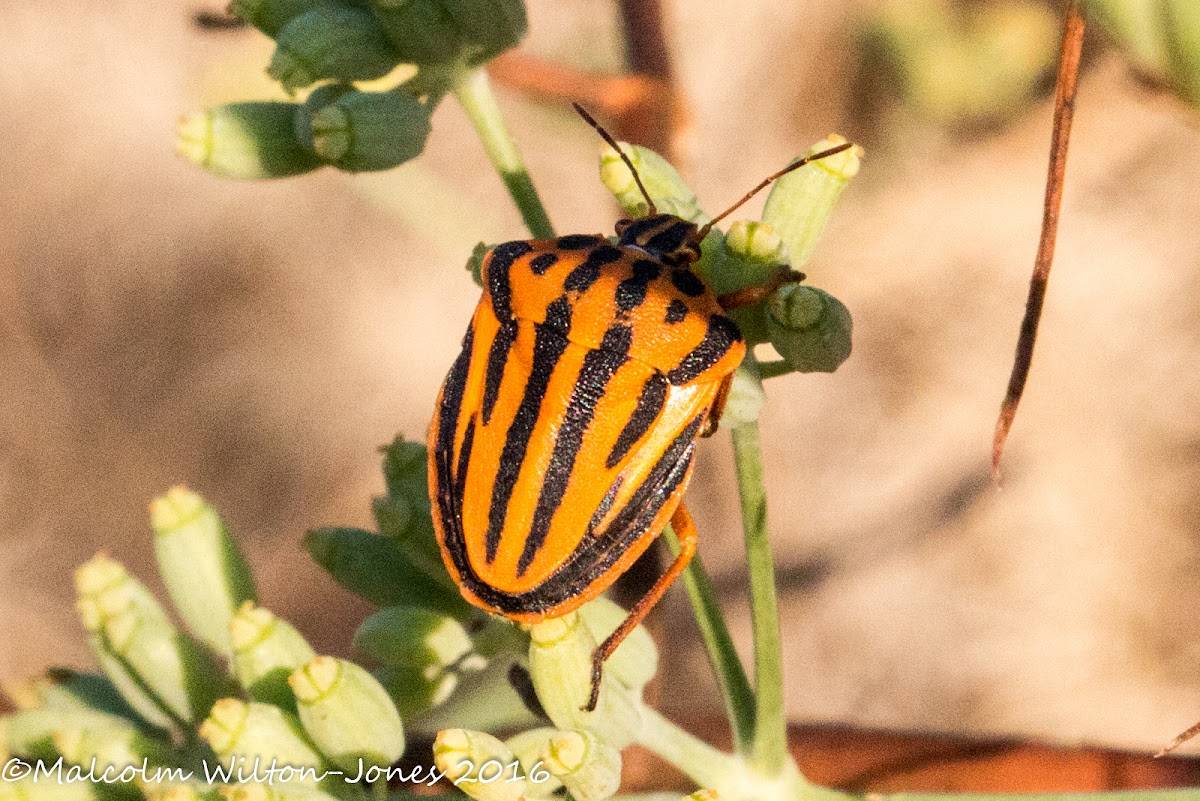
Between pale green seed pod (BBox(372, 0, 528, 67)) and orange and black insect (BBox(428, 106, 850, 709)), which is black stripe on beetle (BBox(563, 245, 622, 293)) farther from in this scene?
pale green seed pod (BBox(372, 0, 528, 67))

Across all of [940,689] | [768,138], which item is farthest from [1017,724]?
[768,138]

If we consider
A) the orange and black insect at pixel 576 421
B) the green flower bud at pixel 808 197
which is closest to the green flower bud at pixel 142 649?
the orange and black insect at pixel 576 421

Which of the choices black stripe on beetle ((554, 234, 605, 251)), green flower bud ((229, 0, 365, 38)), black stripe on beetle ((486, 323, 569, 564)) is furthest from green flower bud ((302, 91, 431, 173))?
black stripe on beetle ((486, 323, 569, 564))

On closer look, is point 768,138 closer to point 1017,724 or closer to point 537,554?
point 1017,724

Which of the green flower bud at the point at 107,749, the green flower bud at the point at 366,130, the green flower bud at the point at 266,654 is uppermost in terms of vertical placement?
the green flower bud at the point at 366,130

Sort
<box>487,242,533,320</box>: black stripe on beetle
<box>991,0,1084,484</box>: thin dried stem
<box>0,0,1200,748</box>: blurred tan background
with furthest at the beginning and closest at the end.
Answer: <box>0,0,1200,748</box>: blurred tan background, <box>487,242,533,320</box>: black stripe on beetle, <box>991,0,1084,484</box>: thin dried stem

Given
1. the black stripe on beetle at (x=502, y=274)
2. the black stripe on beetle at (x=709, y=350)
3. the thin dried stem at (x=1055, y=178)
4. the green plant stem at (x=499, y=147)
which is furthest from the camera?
the green plant stem at (x=499, y=147)

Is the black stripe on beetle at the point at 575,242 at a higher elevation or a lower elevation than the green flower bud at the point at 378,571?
higher

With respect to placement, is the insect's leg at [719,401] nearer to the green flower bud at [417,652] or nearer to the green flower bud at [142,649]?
the green flower bud at [417,652]
